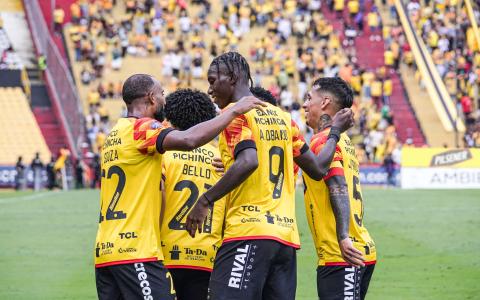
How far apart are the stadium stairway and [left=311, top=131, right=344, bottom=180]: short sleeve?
119 ft

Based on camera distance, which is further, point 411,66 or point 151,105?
point 411,66

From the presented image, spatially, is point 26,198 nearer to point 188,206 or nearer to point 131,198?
point 188,206

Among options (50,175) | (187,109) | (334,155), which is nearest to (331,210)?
(334,155)

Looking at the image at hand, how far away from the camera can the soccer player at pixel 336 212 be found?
778 centimetres

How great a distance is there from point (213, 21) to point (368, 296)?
37621 millimetres

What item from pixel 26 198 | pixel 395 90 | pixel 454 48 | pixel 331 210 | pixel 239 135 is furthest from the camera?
pixel 454 48

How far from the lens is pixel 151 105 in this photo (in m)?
7.68

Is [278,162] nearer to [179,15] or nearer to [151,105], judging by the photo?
[151,105]

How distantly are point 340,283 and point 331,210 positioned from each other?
54cm

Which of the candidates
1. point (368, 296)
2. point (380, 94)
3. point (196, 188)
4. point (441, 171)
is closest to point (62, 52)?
point (380, 94)

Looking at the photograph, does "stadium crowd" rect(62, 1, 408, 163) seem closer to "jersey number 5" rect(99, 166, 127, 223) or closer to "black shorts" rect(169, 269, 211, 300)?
"black shorts" rect(169, 269, 211, 300)

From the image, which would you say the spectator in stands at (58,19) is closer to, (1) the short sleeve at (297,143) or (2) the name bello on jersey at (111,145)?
(2) the name bello on jersey at (111,145)

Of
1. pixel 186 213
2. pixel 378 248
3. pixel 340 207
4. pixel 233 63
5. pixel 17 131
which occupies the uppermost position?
pixel 233 63

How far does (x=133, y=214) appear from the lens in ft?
24.3
